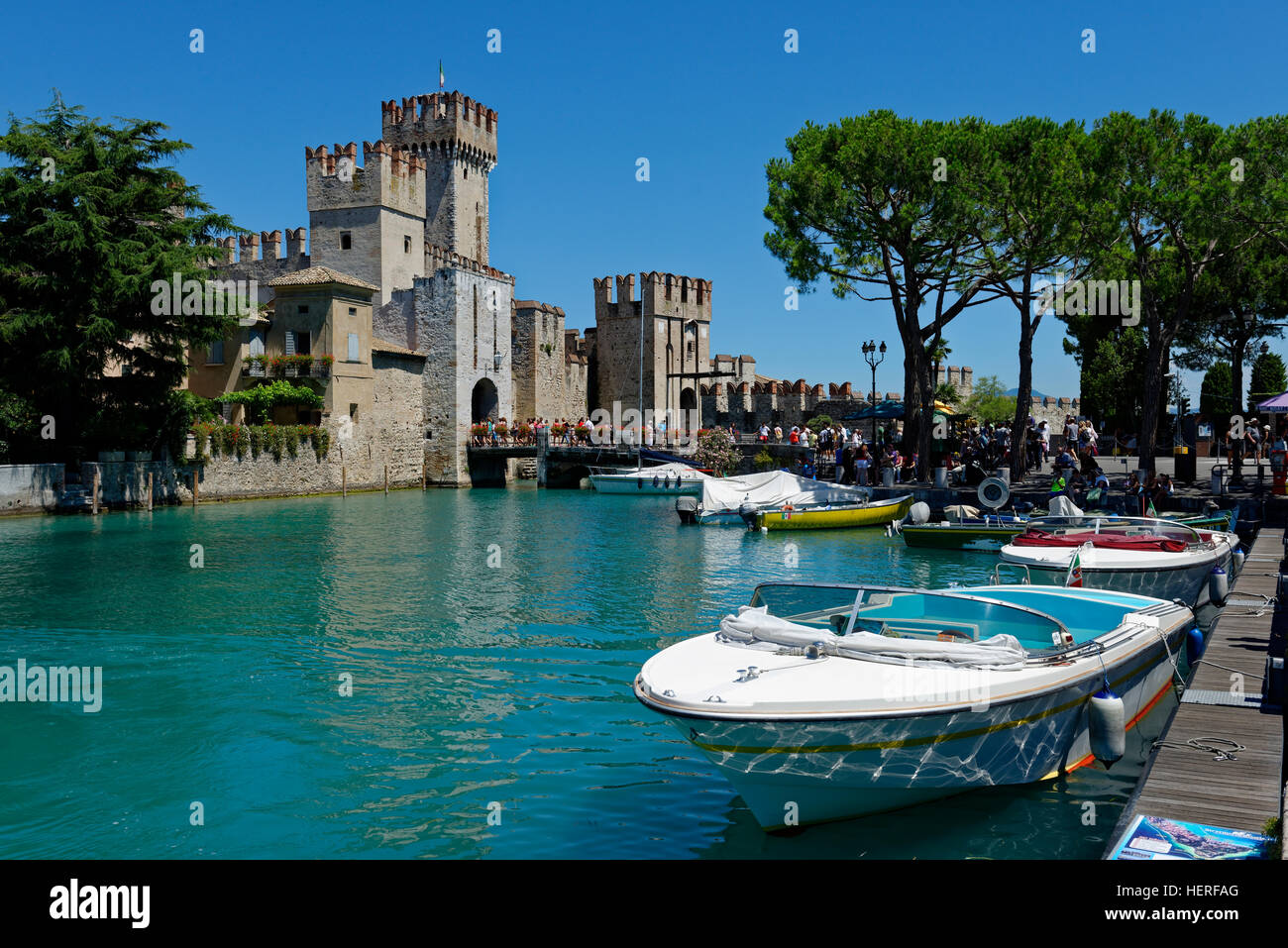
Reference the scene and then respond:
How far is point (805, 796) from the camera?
6.39 meters

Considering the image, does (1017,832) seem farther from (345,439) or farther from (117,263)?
(345,439)

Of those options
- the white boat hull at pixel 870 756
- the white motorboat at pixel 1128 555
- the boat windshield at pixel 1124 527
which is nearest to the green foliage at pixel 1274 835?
the white boat hull at pixel 870 756

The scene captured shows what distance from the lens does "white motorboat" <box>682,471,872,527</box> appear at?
92.4 feet

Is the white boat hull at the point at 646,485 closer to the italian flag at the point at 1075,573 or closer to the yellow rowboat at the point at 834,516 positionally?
the yellow rowboat at the point at 834,516

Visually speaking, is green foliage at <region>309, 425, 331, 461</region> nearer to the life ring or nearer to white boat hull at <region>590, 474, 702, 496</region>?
white boat hull at <region>590, 474, 702, 496</region>

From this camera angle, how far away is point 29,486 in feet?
94.7

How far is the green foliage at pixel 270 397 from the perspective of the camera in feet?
132

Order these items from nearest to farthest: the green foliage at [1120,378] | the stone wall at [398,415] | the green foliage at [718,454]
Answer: the green foliage at [1120,378] < the green foliage at [718,454] < the stone wall at [398,415]

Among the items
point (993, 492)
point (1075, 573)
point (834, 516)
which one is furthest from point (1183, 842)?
point (834, 516)

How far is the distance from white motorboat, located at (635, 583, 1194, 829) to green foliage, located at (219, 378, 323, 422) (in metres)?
36.2

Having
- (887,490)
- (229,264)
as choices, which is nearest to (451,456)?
(229,264)

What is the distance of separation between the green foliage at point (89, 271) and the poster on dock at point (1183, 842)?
99.8 ft
